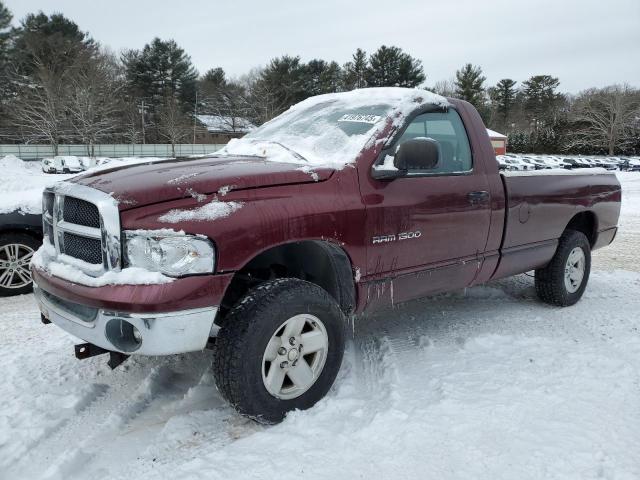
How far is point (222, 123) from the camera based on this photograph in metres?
59.4

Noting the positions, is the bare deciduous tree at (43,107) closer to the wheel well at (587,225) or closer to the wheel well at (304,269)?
the wheel well at (587,225)

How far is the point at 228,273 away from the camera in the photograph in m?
2.67

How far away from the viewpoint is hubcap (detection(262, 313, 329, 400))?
2838mm

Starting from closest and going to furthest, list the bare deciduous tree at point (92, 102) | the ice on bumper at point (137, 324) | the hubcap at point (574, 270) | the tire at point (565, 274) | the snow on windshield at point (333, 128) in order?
the ice on bumper at point (137, 324) → the snow on windshield at point (333, 128) → the tire at point (565, 274) → the hubcap at point (574, 270) → the bare deciduous tree at point (92, 102)

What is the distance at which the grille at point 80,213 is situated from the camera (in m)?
2.69

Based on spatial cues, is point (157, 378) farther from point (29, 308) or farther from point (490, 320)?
point (490, 320)

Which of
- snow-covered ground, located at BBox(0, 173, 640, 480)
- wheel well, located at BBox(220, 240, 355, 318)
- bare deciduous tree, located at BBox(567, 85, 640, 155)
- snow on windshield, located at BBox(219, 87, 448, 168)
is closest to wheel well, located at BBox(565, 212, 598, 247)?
snow-covered ground, located at BBox(0, 173, 640, 480)

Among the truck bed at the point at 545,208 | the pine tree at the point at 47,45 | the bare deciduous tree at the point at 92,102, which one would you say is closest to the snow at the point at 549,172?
the truck bed at the point at 545,208

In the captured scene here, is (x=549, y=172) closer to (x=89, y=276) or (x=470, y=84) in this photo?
(x=89, y=276)

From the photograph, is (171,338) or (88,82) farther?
(88,82)

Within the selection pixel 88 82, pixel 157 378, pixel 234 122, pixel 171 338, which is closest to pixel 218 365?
pixel 171 338

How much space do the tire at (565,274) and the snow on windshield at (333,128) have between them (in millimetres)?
1962

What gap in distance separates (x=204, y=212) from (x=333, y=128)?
143 centimetres

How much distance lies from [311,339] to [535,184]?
2.56 metres
